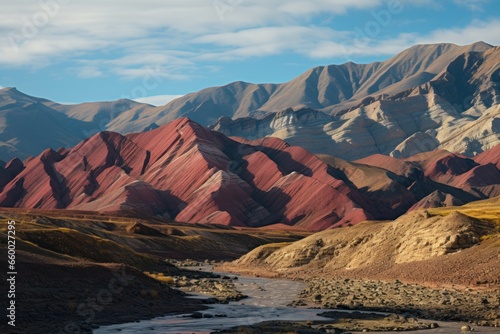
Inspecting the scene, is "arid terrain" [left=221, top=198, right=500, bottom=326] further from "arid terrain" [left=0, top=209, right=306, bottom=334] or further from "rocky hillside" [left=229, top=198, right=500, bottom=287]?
"arid terrain" [left=0, top=209, right=306, bottom=334]

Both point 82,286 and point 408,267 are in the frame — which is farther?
point 408,267

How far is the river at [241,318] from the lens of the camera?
39.9 meters

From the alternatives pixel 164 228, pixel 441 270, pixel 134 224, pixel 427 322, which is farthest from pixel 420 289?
pixel 164 228

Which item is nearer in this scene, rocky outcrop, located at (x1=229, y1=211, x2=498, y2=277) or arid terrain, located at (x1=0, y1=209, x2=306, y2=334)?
arid terrain, located at (x1=0, y1=209, x2=306, y2=334)

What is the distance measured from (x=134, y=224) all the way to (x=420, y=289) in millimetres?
86014

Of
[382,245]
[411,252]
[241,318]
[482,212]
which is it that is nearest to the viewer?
[241,318]

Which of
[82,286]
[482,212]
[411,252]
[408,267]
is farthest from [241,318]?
[482,212]

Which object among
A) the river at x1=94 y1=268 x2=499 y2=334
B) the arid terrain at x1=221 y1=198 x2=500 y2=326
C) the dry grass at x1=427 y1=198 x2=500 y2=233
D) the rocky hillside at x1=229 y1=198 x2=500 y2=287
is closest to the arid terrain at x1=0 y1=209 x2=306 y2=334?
the river at x1=94 y1=268 x2=499 y2=334

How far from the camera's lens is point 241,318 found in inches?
1810

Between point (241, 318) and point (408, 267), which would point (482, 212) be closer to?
point (408, 267)

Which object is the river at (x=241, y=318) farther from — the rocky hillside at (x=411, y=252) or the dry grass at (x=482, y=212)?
the dry grass at (x=482, y=212)

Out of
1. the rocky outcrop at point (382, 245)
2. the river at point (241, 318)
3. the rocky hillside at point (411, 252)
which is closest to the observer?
the river at point (241, 318)

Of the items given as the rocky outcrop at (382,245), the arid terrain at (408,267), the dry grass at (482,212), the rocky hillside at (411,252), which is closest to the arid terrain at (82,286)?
the arid terrain at (408,267)

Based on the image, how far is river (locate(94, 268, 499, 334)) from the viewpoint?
39875mm
